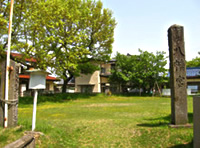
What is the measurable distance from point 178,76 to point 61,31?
1680 cm

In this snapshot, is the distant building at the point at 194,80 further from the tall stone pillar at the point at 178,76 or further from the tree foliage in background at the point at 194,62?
the tall stone pillar at the point at 178,76

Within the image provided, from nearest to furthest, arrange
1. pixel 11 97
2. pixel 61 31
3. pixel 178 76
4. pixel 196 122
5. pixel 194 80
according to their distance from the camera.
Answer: pixel 196 122
pixel 178 76
pixel 11 97
pixel 61 31
pixel 194 80

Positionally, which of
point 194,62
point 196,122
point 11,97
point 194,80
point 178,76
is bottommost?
point 196,122

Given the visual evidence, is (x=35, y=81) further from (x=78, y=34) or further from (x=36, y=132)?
(x=78, y=34)

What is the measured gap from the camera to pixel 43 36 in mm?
19109

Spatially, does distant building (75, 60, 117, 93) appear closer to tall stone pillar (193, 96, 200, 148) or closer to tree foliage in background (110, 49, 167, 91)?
tree foliage in background (110, 49, 167, 91)

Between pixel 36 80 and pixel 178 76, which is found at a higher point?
pixel 178 76

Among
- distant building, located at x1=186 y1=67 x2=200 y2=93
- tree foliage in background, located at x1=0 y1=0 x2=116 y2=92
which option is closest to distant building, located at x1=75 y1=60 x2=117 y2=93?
tree foliage in background, located at x1=0 y1=0 x2=116 y2=92

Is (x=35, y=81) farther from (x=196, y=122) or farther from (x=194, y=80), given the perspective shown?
(x=194, y=80)

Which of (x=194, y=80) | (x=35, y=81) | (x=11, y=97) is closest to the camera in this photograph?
(x=35, y=81)

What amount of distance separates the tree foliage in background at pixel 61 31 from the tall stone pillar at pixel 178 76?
13693 mm

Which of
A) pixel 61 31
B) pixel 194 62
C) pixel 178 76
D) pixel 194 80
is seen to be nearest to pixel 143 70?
pixel 194 80

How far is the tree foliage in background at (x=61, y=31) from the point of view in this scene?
59.6ft

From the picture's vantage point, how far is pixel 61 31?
21.4m
